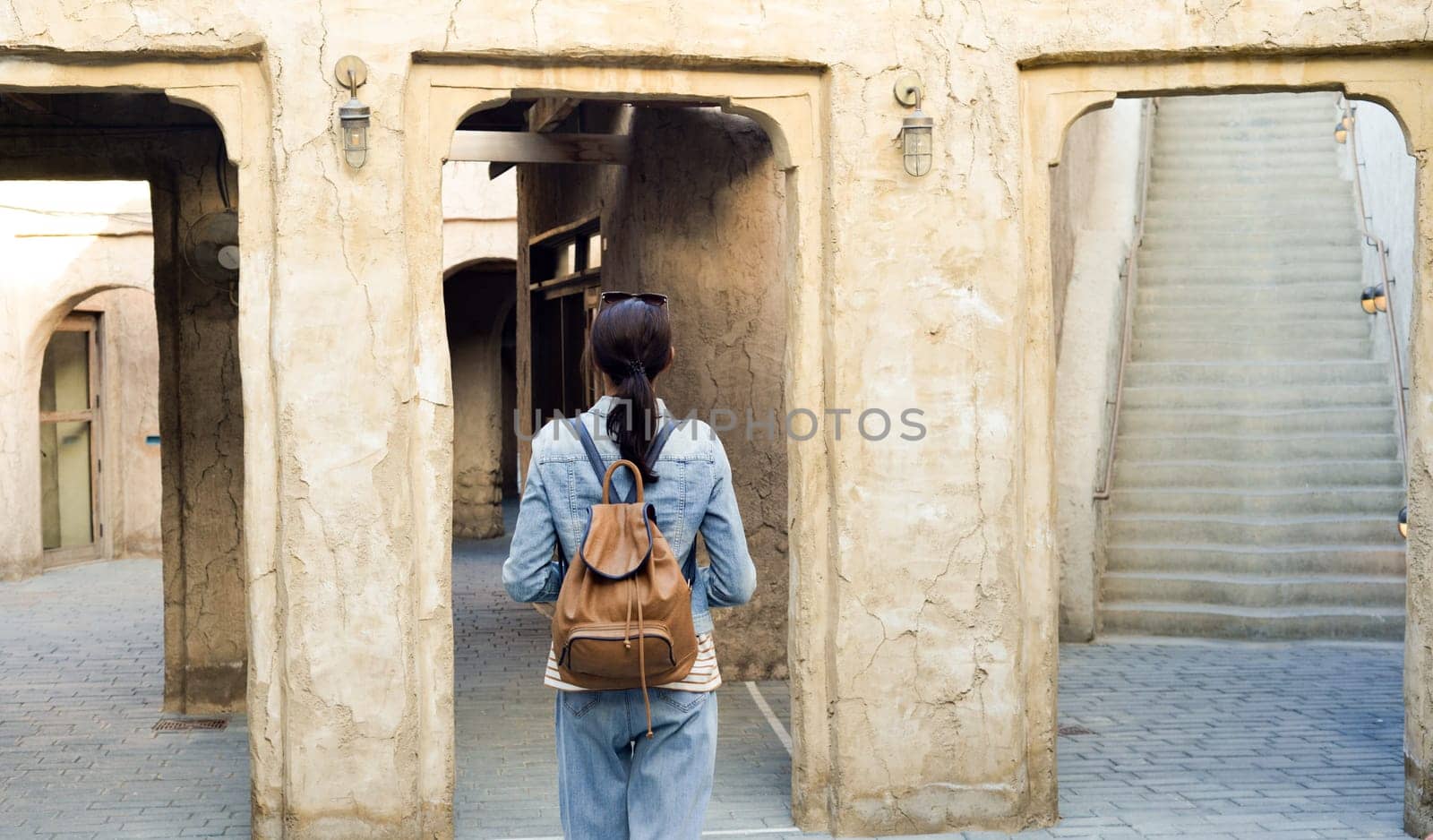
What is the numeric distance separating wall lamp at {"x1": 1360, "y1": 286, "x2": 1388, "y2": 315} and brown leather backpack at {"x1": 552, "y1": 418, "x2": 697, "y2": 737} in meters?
9.30

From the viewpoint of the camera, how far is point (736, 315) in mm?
8695

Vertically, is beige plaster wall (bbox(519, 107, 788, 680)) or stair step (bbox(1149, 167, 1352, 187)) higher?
stair step (bbox(1149, 167, 1352, 187))

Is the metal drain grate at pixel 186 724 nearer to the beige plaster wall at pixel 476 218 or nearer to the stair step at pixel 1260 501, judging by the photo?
the stair step at pixel 1260 501

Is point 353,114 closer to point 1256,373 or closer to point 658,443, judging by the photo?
point 658,443

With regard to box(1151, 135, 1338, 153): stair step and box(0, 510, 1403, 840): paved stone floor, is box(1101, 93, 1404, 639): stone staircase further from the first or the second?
box(0, 510, 1403, 840): paved stone floor

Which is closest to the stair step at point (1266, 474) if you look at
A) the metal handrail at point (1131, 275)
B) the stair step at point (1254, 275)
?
the metal handrail at point (1131, 275)

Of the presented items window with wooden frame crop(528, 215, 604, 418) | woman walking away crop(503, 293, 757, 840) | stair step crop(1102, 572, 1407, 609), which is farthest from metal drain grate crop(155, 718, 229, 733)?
stair step crop(1102, 572, 1407, 609)

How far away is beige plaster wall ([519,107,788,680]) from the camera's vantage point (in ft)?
28.5

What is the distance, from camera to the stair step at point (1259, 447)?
10.7 metres

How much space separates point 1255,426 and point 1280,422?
18 centimetres

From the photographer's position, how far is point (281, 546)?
18.4 ft

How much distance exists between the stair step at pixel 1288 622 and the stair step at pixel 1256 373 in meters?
2.09

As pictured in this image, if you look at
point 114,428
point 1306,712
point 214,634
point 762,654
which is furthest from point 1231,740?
point 114,428

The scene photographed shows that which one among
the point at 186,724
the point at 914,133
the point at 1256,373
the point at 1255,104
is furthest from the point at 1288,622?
the point at 1255,104
